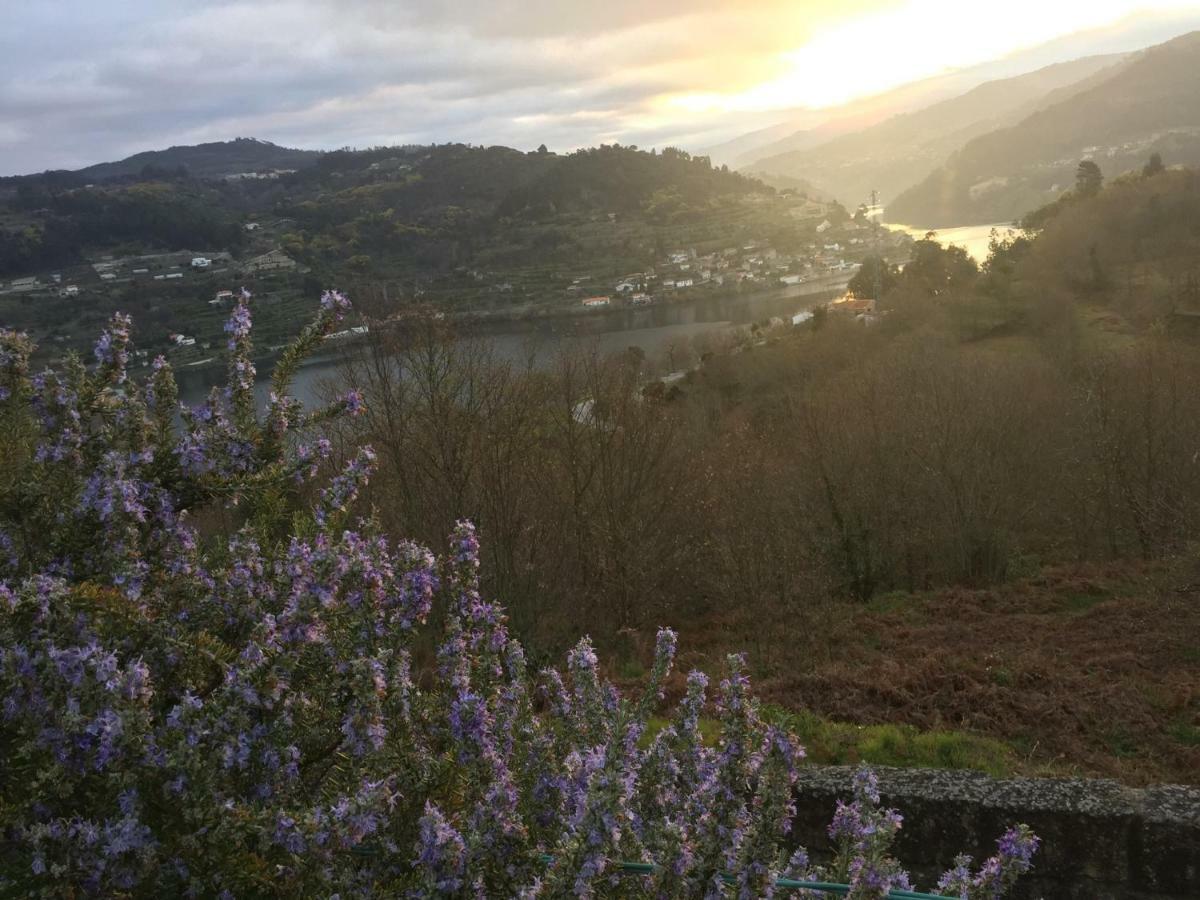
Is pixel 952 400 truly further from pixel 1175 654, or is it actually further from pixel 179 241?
pixel 179 241

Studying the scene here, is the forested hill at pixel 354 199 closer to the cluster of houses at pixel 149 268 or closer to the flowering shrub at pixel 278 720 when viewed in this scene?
the cluster of houses at pixel 149 268

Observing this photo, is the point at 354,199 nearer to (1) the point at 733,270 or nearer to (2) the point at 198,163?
(1) the point at 733,270

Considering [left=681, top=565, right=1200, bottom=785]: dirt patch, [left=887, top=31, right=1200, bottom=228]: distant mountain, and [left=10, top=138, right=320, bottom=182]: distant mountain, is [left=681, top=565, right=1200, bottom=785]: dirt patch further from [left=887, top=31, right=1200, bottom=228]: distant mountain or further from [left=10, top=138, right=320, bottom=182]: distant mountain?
[left=10, top=138, right=320, bottom=182]: distant mountain

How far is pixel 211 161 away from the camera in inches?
5453

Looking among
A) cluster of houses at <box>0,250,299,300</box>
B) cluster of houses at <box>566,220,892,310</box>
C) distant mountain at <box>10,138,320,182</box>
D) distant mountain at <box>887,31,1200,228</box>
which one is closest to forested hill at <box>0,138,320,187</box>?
distant mountain at <box>10,138,320,182</box>

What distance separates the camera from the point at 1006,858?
2633mm

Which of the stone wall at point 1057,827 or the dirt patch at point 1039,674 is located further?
the dirt patch at point 1039,674

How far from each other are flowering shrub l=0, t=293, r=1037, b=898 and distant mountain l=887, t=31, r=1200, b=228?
95.5 metres

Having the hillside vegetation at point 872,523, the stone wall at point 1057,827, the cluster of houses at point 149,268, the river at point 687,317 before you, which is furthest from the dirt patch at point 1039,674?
the cluster of houses at point 149,268

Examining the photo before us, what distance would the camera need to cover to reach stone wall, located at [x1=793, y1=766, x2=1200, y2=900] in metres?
5.44

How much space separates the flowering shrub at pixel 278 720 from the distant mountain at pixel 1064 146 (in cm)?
9553

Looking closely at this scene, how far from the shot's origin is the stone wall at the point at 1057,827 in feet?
17.9

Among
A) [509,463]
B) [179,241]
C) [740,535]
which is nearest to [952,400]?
[740,535]

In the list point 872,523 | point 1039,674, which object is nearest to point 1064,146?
point 872,523
